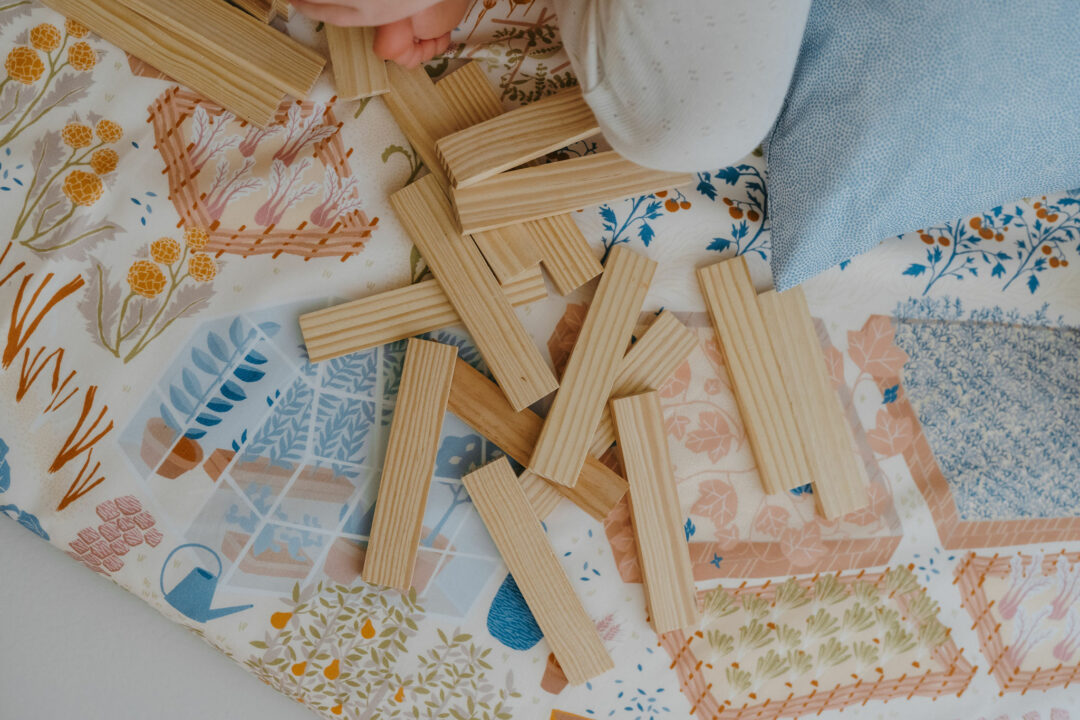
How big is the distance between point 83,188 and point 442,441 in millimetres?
370

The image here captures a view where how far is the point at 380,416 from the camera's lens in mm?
635

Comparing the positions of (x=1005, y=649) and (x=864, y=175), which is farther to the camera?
(x=1005, y=649)

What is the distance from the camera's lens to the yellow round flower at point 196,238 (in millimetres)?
630

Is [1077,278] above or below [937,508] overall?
above

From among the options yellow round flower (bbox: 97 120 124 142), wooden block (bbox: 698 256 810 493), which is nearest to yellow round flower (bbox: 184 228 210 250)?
yellow round flower (bbox: 97 120 124 142)

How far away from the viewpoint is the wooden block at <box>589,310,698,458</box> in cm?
65

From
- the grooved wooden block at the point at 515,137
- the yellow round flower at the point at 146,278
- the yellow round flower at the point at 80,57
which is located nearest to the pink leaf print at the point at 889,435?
the grooved wooden block at the point at 515,137

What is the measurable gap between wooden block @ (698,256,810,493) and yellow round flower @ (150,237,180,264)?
17.9 inches

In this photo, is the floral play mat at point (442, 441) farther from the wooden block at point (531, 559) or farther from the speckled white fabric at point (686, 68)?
the speckled white fabric at point (686, 68)

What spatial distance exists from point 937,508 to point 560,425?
0.36 metres

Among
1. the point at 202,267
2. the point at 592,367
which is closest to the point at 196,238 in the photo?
the point at 202,267

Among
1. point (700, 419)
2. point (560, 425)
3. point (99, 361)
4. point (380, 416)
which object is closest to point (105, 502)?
point (99, 361)

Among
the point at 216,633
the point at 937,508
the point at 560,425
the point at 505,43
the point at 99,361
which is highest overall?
the point at 505,43

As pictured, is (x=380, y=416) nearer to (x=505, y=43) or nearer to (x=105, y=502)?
(x=105, y=502)
